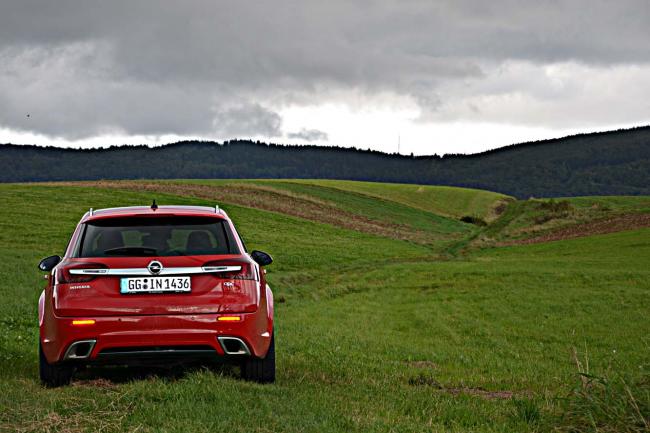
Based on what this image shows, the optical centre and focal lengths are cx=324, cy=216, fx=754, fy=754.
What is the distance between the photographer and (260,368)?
25.7ft

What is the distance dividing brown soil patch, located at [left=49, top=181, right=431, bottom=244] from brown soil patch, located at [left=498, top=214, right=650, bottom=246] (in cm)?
936

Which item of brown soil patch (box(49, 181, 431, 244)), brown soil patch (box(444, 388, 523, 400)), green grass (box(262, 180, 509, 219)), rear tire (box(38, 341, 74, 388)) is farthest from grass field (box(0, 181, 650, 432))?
green grass (box(262, 180, 509, 219))

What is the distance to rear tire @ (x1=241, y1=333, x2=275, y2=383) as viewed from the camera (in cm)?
778

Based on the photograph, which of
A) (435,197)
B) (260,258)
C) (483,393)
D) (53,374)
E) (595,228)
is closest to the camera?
(53,374)

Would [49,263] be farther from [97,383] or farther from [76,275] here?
[97,383]

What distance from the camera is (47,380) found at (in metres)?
7.73

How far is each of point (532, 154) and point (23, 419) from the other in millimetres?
174641

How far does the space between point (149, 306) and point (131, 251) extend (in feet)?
2.01

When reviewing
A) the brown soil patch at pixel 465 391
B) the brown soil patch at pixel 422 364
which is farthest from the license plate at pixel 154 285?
the brown soil patch at pixel 422 364

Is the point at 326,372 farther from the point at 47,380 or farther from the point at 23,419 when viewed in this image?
the point at 23,419

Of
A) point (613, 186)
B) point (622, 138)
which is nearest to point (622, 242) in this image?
point (613, 186)

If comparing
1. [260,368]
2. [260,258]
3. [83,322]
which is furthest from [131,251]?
[260,368]

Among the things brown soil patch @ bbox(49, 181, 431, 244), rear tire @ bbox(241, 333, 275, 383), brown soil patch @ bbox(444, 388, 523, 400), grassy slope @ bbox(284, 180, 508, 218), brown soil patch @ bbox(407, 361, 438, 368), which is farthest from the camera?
grassy slope @ bbox(284, 180, 508, 218)

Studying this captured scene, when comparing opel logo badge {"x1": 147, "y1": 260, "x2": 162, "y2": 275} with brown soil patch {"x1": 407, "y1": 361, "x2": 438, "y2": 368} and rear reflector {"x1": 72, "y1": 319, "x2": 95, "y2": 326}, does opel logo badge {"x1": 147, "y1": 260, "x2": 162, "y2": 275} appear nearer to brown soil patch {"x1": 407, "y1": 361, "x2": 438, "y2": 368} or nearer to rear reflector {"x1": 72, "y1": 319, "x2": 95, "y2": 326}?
rear reflector {"x1": 72, "y1": 319, "x2": 95, "y2": 326}
